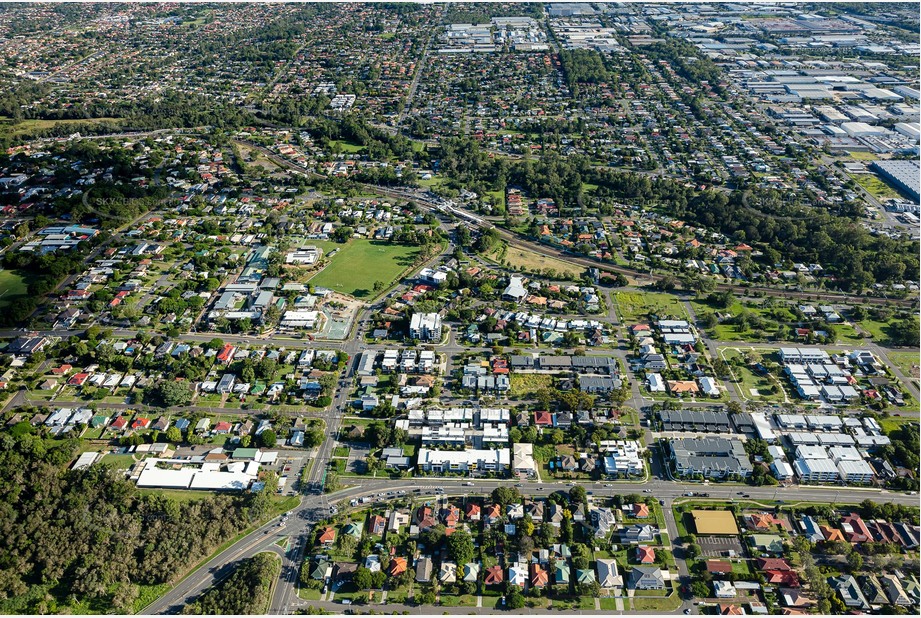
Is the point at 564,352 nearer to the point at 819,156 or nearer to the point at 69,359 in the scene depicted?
the point at 69,359

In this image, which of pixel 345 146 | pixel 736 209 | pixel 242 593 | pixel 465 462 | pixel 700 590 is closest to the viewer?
pixel 242 593

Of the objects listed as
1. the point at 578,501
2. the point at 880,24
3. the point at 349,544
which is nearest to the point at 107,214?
the point at 349,544

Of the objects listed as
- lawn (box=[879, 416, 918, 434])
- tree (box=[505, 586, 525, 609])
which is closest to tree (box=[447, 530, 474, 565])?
tree (box=[505, 586, 525, 609])

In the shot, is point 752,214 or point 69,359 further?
point 752,214

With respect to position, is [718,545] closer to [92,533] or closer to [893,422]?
[893,422]

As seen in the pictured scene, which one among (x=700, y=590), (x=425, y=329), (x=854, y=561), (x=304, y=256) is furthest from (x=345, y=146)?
(x=854, y=561)

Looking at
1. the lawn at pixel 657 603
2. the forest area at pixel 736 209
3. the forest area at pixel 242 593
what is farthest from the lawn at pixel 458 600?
the forest area at pixel 736 209

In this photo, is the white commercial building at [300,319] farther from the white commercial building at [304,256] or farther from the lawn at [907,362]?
the lawn at [907,362]
